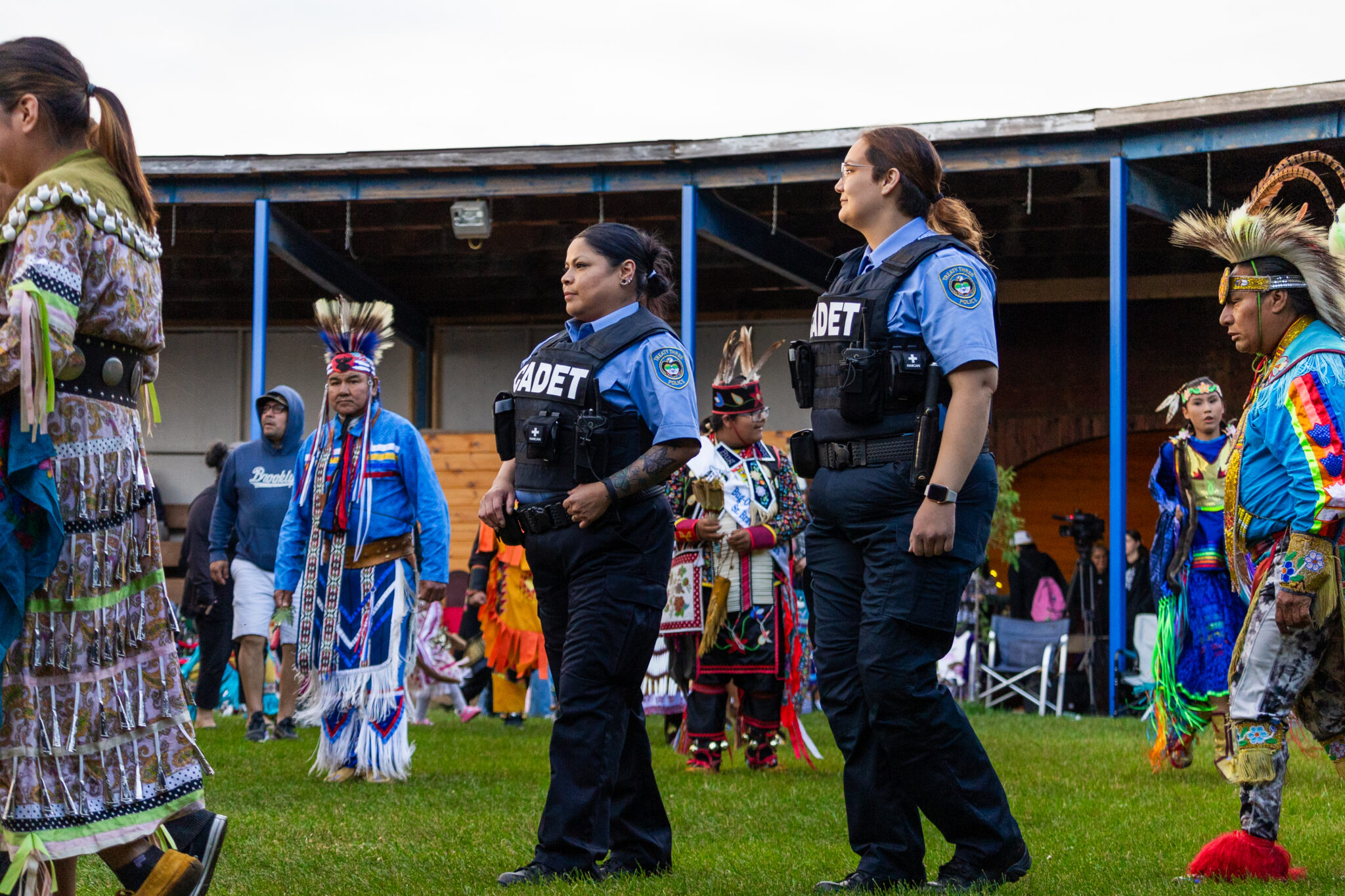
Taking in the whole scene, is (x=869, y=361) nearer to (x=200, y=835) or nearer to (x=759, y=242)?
(x=200, y=835)

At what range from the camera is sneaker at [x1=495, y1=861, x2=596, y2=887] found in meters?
4.09

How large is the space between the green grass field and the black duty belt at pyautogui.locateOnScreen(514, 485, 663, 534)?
1042mm

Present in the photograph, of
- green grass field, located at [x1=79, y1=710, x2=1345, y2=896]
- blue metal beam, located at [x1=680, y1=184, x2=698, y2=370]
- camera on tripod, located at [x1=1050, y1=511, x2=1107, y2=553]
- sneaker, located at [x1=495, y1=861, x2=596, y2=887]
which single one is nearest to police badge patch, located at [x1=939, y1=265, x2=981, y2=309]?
green grass field, located at [x1=79, y1=710, x2=1345, y2=896]

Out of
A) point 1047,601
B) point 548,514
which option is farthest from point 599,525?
point 1047,601

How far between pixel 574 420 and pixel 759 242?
11776 millimetres

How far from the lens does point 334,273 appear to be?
18.0 metres

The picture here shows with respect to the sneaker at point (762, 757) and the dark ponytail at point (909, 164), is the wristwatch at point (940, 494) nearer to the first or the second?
the dark ponytail at point (909, 164)

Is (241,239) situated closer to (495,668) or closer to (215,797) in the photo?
(495,668)

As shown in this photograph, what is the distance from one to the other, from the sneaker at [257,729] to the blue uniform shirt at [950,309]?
678 centimetres

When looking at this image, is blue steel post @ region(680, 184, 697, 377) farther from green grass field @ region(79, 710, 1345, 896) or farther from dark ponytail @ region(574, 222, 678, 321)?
dark ponytail @ region(574, 222, 678, 321)

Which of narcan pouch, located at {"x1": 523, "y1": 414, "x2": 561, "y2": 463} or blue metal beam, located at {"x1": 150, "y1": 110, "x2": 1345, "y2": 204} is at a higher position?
blue metal beam, located at {"x1": 150, "y1": 110, "x2": 1345, "y2": 204}

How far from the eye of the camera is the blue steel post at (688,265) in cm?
1342

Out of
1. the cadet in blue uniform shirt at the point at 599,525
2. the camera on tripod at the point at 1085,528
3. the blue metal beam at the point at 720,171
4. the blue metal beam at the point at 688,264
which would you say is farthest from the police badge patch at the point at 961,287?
the camera on tripod at the point at 1085,528

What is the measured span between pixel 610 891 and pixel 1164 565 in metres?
5.03
